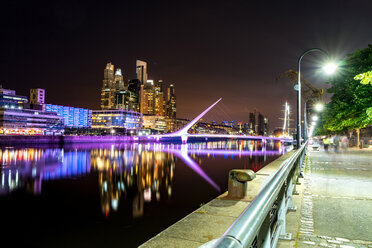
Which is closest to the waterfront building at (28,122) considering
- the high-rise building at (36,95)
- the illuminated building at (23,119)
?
Answer: the illuminated building at (23,119)

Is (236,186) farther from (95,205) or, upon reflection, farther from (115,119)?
(115,119)

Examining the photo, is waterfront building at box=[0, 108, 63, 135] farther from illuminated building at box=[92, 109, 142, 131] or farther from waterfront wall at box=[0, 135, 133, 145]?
illuminated building at box=[92, 109, 142, 131]

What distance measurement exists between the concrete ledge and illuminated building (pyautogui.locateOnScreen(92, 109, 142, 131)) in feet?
568

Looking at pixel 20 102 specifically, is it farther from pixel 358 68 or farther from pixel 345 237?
pixel 345 237

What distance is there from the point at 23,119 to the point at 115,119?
58.3 m

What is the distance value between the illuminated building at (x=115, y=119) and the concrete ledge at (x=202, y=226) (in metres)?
173

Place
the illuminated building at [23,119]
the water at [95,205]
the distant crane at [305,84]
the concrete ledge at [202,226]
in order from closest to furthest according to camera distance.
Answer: the concrete ledge at [202,226], the water at [95,205], the distant crane at [305,84], the illuminated building at [23,119]

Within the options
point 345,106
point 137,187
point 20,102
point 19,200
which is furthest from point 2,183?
point 20,102

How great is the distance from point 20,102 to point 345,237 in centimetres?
15339

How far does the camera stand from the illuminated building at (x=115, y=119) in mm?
176625

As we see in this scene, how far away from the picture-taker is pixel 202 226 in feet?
16.3

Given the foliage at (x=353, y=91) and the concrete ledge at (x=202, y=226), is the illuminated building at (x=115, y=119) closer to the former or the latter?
the foliage at (x=353, y=91)

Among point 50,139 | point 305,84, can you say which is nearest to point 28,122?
point 50,139

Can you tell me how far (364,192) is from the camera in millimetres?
8523
